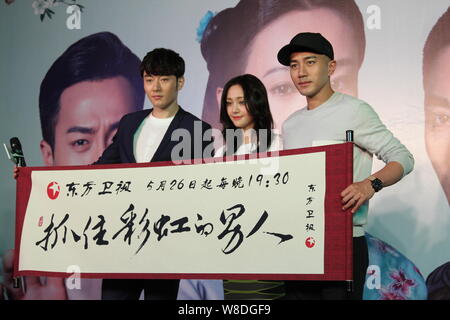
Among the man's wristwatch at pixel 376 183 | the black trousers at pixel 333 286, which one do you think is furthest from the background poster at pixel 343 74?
the man's wristwatch at pixel 376 183

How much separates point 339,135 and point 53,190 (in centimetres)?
134

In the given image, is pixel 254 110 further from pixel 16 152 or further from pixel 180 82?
pixel 16 152

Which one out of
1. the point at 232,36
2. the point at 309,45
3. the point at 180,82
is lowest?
the point at 180,82

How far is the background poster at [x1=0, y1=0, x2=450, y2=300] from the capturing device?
3.09 meters

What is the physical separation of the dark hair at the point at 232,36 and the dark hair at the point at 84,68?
0.43 metres

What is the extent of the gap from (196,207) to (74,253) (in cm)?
60

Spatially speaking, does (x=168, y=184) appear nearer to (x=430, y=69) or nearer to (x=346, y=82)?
(x=346, y=82)

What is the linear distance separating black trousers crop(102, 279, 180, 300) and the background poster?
0.96 m

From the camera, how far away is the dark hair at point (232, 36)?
338cm

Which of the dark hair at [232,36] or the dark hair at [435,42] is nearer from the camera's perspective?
the dark hair at [435,42]

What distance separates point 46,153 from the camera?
365cm

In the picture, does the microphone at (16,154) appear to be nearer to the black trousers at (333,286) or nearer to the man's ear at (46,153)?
the man's ear at (46,153)

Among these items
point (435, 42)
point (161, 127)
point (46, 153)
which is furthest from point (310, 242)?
point (46, 153)
